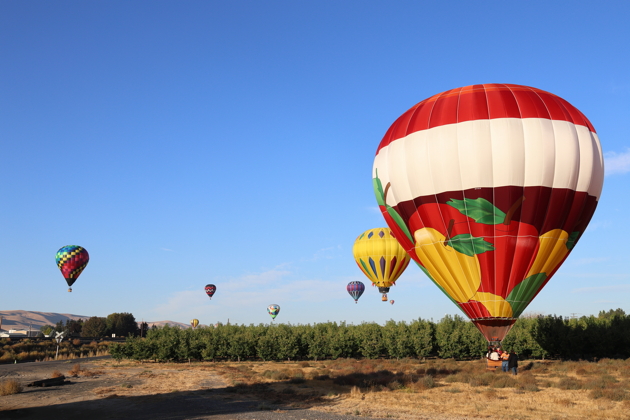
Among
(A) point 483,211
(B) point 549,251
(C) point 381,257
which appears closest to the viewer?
(A) point 483,211

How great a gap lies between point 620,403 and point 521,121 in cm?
1254

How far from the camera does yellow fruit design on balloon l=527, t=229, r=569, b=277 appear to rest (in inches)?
879

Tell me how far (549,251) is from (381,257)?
27.1 meters

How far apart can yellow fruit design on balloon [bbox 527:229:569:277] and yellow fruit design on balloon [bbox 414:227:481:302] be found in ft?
8.55

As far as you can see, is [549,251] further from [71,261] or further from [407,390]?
[71,261]

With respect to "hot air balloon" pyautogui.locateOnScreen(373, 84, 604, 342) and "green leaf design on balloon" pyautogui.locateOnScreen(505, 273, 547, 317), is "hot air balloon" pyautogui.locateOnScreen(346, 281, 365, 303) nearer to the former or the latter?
"hot air balloon" pyautogui.locateOnScreen(373, 84, 604, 342)

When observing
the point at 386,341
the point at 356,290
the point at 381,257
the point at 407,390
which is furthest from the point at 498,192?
the point at 356,290

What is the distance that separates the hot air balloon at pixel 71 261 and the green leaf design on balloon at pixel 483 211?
4485 cm

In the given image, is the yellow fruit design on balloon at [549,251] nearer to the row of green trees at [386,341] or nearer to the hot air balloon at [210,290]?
the row of green trees at [386,341]

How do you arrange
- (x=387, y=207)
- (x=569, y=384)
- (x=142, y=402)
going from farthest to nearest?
Answer: (x=387, y=207), (x=569, y=384), (x=142, y=402)

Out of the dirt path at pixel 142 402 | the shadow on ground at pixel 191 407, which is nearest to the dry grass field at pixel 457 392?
the shadow on ground at pixel 191 407

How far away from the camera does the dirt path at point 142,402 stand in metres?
17.2

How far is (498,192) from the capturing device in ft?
71.9

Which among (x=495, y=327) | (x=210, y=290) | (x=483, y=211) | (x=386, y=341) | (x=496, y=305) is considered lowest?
(x=386, y=341)
